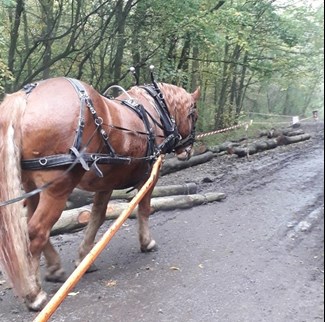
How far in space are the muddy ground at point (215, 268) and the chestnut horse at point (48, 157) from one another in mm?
526

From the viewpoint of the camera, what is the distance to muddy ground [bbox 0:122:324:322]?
11.3ft

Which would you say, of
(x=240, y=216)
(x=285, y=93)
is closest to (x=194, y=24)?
(x=240, y=216)

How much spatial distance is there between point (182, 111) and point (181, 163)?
5.19 meters

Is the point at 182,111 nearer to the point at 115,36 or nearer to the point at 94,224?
the point at 94,224

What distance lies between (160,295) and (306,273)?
1480 mm

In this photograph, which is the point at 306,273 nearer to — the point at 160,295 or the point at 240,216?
the point at 160,295

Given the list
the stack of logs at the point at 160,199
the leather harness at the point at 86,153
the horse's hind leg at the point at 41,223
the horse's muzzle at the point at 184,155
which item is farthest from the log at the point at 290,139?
the horse's hind leg at the point at 41,223

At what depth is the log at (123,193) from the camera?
596cm

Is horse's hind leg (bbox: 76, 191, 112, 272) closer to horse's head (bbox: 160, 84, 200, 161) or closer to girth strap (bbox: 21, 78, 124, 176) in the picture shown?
girth strap (bbox: 21, 78, 124, 176)

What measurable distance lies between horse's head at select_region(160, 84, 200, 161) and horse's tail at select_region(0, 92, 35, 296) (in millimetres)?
2249

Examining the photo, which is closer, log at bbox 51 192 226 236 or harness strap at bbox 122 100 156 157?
harness strap at bbox 122 100 156 157

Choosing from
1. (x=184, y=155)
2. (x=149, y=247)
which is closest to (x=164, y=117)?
(x=184, y=155)

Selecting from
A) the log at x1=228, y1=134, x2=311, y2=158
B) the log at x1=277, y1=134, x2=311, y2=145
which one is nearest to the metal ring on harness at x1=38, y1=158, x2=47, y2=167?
the log at x1=228, y1=134, x2=311, y2=158

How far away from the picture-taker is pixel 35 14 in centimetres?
1044
